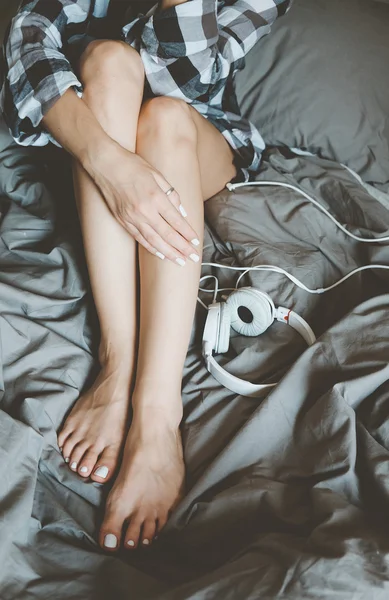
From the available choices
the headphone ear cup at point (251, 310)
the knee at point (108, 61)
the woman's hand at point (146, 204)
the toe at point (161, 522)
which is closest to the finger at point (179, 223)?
the woman's hand at point (146, 204)

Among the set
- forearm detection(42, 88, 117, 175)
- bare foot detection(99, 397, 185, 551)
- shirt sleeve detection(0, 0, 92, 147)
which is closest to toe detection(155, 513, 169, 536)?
bare foot detection(99, 397, 185, 551)

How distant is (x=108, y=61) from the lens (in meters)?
0.92

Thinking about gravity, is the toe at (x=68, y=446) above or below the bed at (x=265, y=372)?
below

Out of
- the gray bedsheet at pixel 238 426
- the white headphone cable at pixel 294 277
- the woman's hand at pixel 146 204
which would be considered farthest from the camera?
the white headphone cable at pixel 294 277

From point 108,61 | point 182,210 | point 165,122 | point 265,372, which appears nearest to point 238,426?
point 265,372

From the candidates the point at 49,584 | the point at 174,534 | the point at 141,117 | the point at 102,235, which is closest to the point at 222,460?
the point at 174,534

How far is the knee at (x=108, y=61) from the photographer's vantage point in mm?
918

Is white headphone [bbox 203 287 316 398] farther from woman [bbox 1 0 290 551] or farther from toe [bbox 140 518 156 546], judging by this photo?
toe [bbox 140 518 156 546]

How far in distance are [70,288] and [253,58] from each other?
Answer: 0.60 metres

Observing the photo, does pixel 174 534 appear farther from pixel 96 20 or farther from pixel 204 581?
pixel 96 20

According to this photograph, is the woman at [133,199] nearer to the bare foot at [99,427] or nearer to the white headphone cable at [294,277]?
the bare foot at [99,427]

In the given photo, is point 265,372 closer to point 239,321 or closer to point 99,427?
point 239,321

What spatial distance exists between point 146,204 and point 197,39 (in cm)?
28

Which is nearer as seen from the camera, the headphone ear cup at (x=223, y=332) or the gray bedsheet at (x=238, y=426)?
the gray bedsheet at (x=238, y=426)
